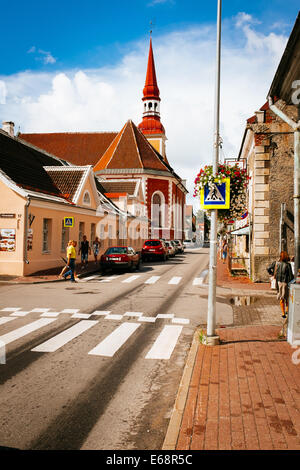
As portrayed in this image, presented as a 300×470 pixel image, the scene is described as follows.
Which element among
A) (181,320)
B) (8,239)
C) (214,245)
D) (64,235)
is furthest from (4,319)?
(64,235)

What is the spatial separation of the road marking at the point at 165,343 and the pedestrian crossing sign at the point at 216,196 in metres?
2.89

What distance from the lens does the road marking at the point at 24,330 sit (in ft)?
26.6

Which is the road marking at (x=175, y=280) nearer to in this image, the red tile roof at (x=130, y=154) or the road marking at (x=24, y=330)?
the road marking at (x=24, y=330)

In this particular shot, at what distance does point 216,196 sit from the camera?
Answer: 25.6 feet

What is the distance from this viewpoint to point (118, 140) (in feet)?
188

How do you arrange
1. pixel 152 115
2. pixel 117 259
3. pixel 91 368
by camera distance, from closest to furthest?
pixel 91 368, pixel 117 259, pixel 152 115

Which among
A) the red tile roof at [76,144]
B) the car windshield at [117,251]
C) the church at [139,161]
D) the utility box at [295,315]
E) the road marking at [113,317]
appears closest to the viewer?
the utility box at [295,315]

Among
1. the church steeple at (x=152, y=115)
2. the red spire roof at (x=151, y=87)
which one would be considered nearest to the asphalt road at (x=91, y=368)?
the church steeple at (x=152, y=115)

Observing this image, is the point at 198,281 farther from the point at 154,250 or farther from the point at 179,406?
the point at 179,406

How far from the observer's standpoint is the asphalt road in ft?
14.1

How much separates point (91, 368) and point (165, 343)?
6.72ft

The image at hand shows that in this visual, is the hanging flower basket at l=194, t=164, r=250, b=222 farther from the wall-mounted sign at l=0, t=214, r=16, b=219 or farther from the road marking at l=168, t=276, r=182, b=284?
the wall-mounted sign at l=0, t=214, r=16, b=219

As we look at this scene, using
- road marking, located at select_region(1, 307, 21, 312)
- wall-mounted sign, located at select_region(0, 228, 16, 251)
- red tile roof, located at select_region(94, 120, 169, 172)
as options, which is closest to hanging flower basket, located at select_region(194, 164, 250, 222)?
road marking, located at select_region(1, 307, 21, 312)
